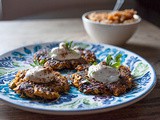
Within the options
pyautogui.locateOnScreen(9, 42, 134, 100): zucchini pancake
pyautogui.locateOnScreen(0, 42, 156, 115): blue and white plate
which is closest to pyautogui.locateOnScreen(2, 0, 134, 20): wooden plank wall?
pyautogui.locateOnScreen(0, 42, 156, 115): blue and white plate

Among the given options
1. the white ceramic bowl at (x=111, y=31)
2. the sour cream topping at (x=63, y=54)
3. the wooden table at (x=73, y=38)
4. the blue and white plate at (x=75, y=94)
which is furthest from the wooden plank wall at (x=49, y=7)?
the sour cream topping at (x=63, y=54)

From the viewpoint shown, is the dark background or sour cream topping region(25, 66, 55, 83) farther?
the dark background

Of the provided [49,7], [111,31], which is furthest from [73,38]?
[49,7]

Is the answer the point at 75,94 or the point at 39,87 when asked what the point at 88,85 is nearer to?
the point at 75,94

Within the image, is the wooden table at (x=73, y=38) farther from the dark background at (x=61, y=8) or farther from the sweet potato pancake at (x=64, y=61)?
the dark background at (x=61, y=8)

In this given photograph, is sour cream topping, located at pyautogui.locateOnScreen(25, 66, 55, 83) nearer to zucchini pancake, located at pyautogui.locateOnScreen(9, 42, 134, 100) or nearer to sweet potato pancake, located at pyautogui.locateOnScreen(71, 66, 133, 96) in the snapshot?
zucchini pancake, located at pyautogui.locateOnScreen(9, 42, 134, 100)

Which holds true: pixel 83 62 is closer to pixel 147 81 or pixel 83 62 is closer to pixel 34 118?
pixel 147 81

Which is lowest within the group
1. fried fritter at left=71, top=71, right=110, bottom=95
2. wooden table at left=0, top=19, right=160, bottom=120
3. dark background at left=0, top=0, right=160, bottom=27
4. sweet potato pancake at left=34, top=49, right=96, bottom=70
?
dark background at left=0, top=0, right=160, bottom=27
